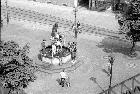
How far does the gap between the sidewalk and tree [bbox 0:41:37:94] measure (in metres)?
24.4

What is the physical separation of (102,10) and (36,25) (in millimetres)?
12415

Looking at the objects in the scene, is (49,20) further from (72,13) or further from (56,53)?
(56,53)

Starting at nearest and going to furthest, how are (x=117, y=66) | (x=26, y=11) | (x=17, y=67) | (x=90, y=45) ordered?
(x=17, y=67) → (x=117, y=66) → (x=90, y=45) → (x=26, y=11)

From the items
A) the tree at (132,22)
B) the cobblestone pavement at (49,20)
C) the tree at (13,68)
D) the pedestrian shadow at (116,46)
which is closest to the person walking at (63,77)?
the tree at (13,68)

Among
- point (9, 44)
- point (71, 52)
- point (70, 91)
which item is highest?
point (9, 44)

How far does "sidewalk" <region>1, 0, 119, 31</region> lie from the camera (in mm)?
52844

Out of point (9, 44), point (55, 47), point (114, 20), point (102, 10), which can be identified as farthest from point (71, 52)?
point (102, 10)

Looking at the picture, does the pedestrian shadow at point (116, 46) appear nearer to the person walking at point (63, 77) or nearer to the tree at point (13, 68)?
the person walking at point (63, 77)

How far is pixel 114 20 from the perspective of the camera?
54031mm

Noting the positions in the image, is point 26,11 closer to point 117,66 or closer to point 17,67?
point 117,66

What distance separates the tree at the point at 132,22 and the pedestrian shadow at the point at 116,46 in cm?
303

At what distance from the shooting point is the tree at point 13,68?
2781 cm

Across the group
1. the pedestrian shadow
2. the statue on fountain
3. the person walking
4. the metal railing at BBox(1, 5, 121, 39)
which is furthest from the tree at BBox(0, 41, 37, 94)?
the metal railing at BBox(1, 5, 121, 39)

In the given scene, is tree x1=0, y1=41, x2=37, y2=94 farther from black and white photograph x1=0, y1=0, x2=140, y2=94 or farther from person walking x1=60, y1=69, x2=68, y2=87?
person walking x1=60, y1=69, x2=68, y2=87
